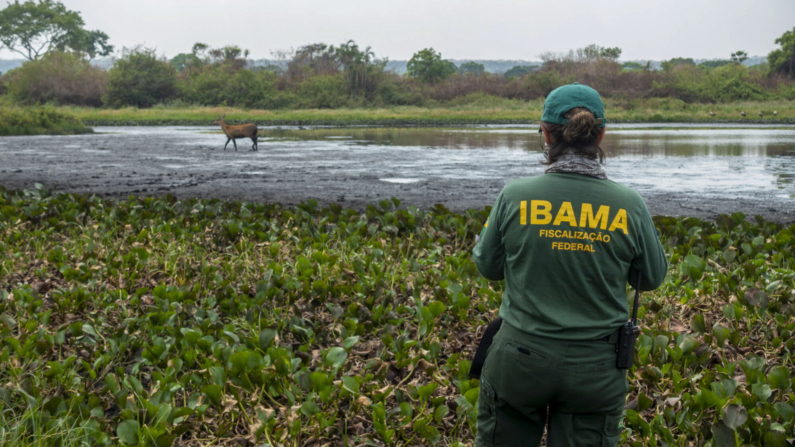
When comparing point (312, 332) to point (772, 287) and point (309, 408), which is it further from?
point (772, 287)

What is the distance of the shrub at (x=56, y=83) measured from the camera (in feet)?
197

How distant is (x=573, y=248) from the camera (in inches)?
78.0

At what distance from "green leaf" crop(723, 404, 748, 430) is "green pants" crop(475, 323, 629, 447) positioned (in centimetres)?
84

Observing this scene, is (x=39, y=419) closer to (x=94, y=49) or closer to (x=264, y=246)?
(x=264, y=246)

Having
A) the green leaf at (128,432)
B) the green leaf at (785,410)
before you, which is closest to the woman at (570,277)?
the green leaf at (785,410)

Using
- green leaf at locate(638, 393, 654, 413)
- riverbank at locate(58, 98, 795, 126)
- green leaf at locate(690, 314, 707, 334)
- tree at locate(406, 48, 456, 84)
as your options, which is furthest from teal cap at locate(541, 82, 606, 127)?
tree at locate(406, 48, 456, 84)

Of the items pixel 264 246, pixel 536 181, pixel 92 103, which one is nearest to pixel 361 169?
pixel 264 246

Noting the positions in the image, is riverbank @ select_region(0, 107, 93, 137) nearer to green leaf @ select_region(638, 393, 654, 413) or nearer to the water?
the water

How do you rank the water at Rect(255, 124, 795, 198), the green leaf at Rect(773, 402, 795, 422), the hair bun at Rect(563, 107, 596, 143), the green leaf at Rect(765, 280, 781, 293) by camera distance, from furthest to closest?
the water at Rect(255, 124, 795, 198) → the green leaf at Rect(765, 280, 781, 293) → the green leaf at Rect(773, 402, 795, 422) → the hair bun at Rect(563, 107, 596, 143)

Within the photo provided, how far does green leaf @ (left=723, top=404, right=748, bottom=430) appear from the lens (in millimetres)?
2604

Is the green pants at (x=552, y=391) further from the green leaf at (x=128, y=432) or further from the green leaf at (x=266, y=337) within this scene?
the green leaf at (x=266, y=337)

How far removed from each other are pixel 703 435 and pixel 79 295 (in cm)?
385

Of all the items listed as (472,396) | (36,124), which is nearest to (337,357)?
(472,396)

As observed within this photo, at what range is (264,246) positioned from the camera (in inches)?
235
